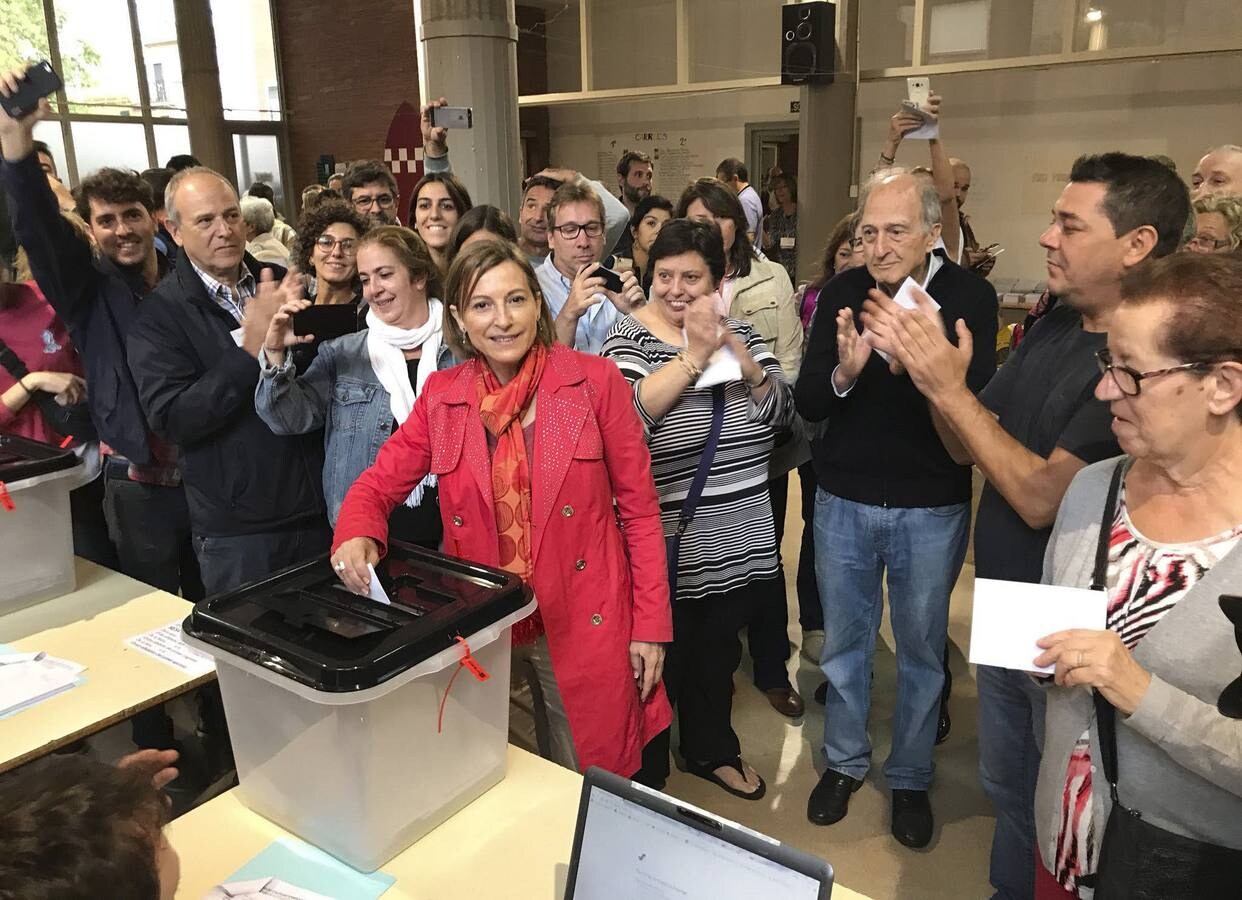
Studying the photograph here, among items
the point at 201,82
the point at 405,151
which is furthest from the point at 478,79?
the point at 201,82

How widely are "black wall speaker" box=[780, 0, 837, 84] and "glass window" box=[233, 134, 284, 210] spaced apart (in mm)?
6537

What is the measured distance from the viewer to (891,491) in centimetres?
229

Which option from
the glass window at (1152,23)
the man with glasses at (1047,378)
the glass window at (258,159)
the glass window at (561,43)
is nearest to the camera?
the man with glasses at (1047,378)

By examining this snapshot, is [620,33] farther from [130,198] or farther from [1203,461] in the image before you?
[1203,461]

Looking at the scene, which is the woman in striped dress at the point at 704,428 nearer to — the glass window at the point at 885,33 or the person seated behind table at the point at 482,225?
the person seated behind table at the point at 482,225

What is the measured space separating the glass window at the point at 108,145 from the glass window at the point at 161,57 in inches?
13.9

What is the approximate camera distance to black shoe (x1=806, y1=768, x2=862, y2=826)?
8.29ft

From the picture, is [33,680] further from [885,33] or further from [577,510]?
[885,33]

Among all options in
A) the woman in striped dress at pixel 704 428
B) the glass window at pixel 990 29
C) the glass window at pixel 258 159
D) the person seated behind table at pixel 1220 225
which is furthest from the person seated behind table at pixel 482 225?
the glass window at pixel 258 159

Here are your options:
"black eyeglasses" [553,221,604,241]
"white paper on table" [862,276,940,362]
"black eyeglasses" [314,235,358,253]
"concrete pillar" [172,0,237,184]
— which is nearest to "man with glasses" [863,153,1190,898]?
"white paper on table" [862,276,940,362]

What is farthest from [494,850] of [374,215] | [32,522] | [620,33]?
[620,33]

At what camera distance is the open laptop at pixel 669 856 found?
102 centimetres

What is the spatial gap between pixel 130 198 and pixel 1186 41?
6795 millimetres

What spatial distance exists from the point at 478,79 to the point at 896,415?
3288mm
